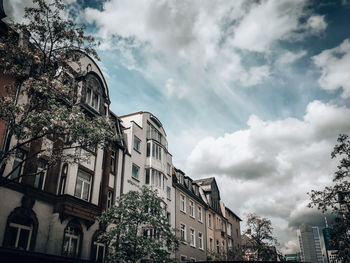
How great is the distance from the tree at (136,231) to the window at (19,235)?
4045 mm

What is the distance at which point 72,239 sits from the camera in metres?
18.5

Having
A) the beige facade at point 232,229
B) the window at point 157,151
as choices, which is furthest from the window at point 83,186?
the beige facade at point 232,229

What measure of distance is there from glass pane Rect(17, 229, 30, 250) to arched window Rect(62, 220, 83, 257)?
7.66ft

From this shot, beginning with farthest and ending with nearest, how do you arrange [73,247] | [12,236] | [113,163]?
[113,163]
[73,247]
[12,236]

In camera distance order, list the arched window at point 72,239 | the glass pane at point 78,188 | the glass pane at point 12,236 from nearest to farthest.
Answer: the glass pane at point 12,236 → the arched window at point 72,239 → the glass pane at point 78,188

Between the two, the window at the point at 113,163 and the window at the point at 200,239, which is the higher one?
the window at the point at 113,163

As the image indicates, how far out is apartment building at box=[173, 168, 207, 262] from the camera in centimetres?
3353

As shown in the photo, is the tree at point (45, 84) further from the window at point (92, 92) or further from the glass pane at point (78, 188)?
the window at point (92, 92)

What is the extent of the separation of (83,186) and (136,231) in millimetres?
4714

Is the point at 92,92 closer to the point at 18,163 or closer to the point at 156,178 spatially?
the point at 18,163

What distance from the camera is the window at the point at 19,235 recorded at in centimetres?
1498

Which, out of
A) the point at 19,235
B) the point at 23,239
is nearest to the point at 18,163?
the point at 19,235

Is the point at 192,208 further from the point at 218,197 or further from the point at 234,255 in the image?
the point at 218,197

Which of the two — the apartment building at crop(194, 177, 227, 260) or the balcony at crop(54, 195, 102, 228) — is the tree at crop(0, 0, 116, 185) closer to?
the balcony at crop(54, 195, 102, 228)
